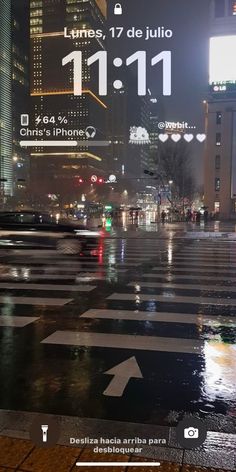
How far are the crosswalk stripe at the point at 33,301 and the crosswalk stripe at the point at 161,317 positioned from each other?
0.99m

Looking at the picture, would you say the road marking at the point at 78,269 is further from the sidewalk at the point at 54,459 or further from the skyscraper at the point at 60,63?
the skyscraper at the point at 60,63

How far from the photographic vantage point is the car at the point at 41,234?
59.6 ft

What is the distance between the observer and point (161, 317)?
8.03 metres

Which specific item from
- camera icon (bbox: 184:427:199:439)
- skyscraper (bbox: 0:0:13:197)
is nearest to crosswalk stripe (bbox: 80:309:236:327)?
camera icon (bbox: 184:427:199:439)

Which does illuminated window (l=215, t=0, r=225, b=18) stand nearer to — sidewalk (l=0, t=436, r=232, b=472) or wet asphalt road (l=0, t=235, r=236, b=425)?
wet asphalt road (l=0, t=235, r=236, b=425)

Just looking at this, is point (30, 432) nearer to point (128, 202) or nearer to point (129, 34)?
point (129, 34)

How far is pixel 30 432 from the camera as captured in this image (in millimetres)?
3785

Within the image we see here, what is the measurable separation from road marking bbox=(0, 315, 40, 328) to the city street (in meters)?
0.03

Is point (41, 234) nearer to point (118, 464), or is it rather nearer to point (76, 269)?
point (76, 269)

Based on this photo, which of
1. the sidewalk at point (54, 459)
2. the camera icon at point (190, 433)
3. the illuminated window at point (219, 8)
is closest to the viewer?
the sidewalk at point (54, 459)

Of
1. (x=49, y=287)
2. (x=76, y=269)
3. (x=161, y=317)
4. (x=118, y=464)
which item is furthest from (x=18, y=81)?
(x=118, y=464)

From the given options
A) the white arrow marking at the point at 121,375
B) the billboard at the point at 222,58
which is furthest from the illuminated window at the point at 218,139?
the white arrow marking at the point at 121,375

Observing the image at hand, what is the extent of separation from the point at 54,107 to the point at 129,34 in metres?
29.6

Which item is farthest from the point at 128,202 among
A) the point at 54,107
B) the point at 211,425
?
the point at 211,425
